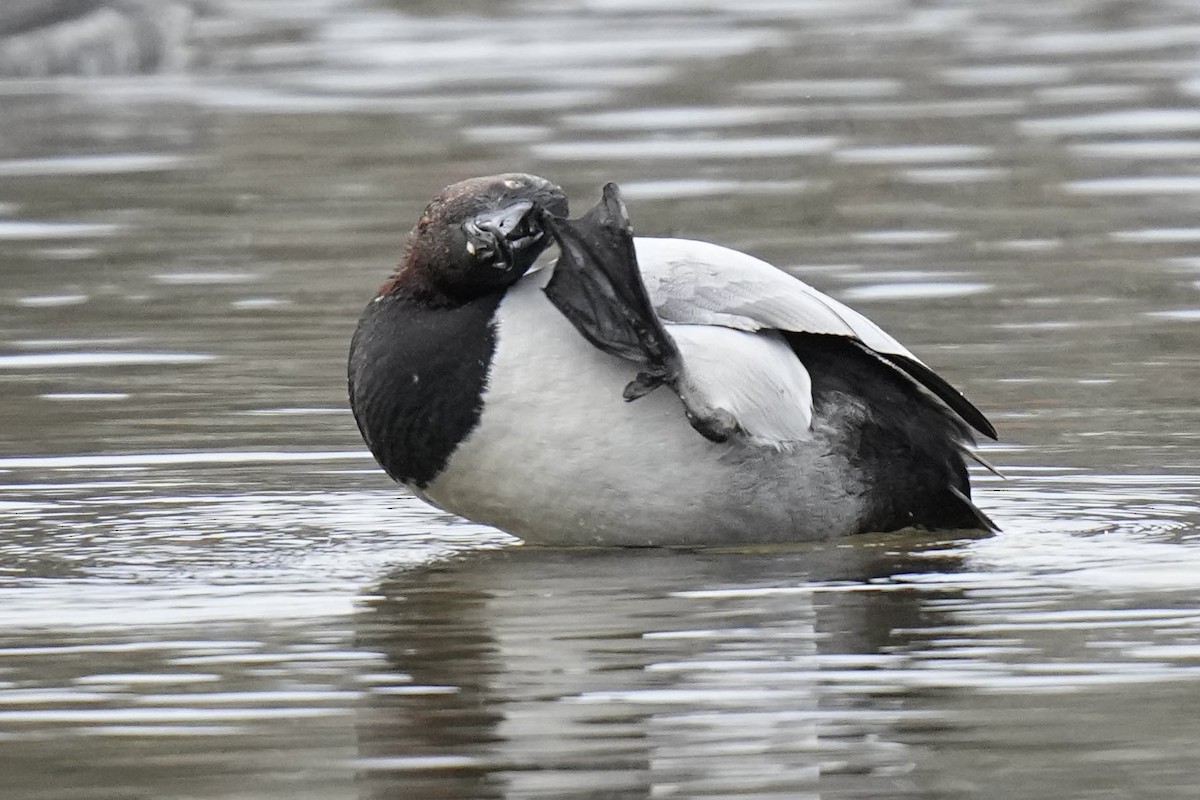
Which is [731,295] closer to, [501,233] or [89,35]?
[501,233]

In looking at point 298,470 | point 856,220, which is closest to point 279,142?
point 856,220

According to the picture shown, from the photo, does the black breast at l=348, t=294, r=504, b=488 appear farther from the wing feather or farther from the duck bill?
the wing feather

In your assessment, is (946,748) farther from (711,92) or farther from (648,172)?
(711,92)

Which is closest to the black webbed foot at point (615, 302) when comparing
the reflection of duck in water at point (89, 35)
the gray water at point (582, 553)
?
the gray water at point (582, 553)

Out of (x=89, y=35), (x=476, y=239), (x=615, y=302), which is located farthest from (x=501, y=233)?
(x=89, y=35)

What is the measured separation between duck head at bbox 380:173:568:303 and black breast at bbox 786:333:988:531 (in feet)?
2.02

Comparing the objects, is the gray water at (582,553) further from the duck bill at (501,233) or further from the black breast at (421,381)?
the duck bill at (501,233)

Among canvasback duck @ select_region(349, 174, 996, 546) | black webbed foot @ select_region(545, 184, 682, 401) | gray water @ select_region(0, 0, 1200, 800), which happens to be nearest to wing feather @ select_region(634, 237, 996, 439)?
canvasback duck @ select_region(349, 174, 996, 546)

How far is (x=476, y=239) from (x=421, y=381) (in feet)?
1.01

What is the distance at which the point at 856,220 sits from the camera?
10.8 metres

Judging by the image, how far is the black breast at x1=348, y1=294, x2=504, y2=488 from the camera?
18.9 feet

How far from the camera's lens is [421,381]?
5789mm

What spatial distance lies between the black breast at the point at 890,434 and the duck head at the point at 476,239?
0.62m

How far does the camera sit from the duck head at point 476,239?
5.84m
